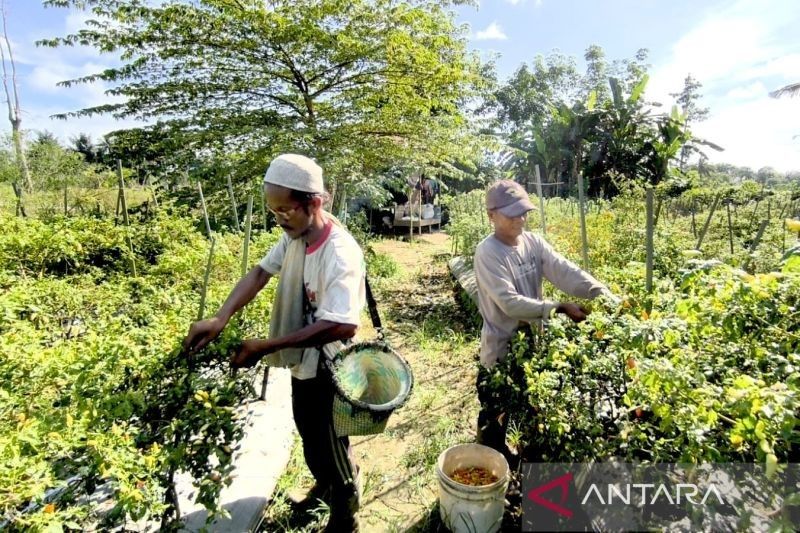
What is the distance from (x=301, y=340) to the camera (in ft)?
5.89

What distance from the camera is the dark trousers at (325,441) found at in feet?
7.41

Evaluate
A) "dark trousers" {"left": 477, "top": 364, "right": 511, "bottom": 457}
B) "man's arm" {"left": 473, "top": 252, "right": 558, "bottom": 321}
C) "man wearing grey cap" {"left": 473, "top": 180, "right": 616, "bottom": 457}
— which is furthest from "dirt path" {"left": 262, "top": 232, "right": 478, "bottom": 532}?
"man's arm" {"left": 473, "top": 252, "right": 558, "bottom": 321}

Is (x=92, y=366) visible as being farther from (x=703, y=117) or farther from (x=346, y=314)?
(x=703, y=117)

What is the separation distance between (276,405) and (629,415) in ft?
9.40

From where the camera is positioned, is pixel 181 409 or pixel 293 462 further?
pixel 293 462

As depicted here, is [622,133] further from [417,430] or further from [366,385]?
[366,385]

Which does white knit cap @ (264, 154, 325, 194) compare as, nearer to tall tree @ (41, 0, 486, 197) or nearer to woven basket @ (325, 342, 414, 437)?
woven basket @ (325, 342, 414, 437)

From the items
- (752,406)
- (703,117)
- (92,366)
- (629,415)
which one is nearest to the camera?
(752,406)

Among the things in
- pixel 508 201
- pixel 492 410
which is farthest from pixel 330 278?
pixel 492 410

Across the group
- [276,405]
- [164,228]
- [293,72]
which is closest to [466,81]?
[293,72]

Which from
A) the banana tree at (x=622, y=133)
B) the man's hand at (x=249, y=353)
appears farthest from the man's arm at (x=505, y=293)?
the banana tree at (x=622, y=133)

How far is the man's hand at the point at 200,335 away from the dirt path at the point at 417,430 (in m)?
1.33

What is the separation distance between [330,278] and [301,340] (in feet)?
1.00

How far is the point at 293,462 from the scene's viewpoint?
3.16 m
